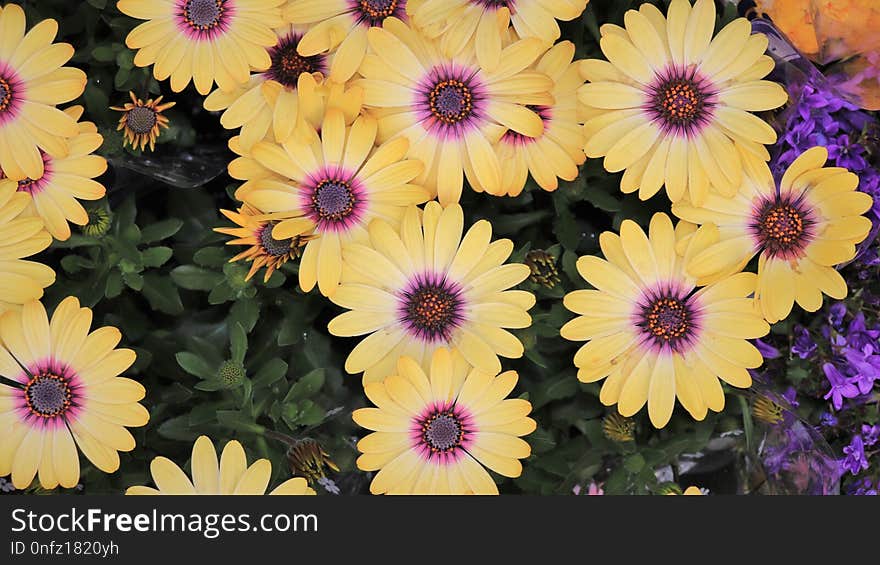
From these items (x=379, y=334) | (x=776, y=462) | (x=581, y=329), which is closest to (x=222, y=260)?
(x=379, y=334)

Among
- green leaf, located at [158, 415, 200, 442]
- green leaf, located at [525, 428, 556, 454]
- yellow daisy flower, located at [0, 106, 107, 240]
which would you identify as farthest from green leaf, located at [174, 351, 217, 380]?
green leaf, located at [525, 428, 556, 454]

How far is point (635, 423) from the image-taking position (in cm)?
129

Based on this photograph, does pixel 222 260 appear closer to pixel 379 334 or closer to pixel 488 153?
pixel 379 334

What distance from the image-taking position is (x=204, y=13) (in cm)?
117

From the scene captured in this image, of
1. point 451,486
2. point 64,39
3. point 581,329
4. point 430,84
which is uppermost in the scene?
point 64,39

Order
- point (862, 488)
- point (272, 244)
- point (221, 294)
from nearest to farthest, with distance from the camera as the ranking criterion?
point (272, 244)
point (221, 294)
point (862, 488)

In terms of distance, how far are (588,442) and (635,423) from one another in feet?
0.34

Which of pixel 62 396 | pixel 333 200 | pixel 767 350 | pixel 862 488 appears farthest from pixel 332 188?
pixel 862 488

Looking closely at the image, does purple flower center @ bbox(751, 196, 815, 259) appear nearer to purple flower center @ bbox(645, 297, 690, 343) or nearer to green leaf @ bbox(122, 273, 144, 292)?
purple flower center @ bbox(645, 297, 690, 343)

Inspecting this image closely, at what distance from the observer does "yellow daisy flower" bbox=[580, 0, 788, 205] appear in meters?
1.15

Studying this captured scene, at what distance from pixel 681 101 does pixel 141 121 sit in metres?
0.72

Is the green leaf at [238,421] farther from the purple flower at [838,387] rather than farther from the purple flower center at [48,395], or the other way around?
the purple flower at [838,387]

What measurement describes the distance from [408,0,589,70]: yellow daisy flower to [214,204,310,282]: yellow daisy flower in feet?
1.05

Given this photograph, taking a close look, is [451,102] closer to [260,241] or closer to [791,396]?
[260,241]
